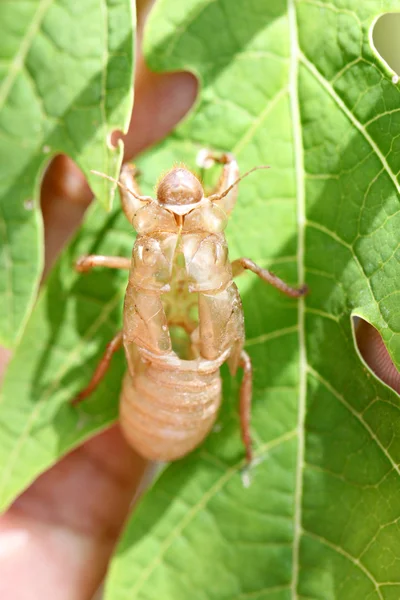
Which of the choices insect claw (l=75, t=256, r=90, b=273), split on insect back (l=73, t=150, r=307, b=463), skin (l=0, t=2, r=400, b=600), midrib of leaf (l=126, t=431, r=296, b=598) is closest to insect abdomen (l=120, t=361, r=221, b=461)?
split on insect back (l=73, t=150, r=307, b=463)

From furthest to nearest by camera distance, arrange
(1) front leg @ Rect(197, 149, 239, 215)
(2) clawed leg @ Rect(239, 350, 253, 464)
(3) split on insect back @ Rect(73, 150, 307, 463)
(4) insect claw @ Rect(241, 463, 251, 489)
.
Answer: (4) insect claw @ Rect(241, 463, 251, 489) → (2) clawed leg @ Rect(239, 350, 253, 464) → (1) front leg @ Rect(197, 149, 239, 215) → (3) split on insect back @ Rect(73, 150, 307, 463)

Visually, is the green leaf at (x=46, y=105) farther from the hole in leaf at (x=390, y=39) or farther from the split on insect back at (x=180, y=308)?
A: the hole in leaf at (x=390, y=39)

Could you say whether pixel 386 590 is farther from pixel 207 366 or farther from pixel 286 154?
pixel 286 154

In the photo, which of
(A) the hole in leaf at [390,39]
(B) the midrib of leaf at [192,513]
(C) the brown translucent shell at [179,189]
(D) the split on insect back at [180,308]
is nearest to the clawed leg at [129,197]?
(D) the split on insect back at [180,308]

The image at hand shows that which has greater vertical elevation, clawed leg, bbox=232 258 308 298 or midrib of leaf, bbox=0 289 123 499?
clawed leg, bbox=232 258 308 298

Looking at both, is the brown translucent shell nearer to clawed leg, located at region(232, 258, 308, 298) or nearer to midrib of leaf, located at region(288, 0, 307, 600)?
clawed leg, located at region(232, 258, 308, 298)

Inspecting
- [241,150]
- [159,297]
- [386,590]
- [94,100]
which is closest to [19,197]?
[94,100]

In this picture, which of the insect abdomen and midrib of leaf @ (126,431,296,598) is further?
midrib of leaf @ (126,431,296,598)

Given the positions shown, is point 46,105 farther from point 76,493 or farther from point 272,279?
point 76,493
